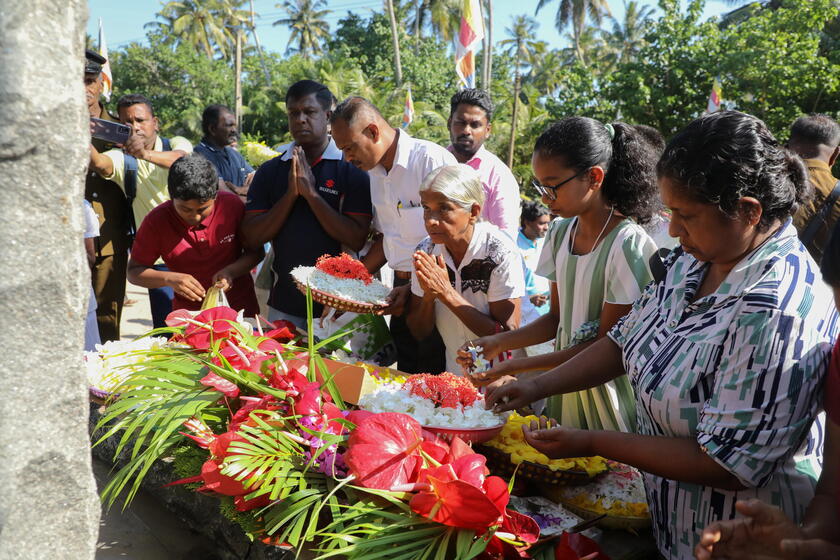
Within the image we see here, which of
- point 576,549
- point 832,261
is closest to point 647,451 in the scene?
point 576,549

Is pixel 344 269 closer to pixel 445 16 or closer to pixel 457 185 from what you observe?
pixel 457 185

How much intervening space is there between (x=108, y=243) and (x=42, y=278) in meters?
4.04

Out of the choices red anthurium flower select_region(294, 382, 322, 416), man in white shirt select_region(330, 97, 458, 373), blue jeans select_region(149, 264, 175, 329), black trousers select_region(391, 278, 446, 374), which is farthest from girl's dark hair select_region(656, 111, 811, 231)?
blue jeans select_region(149, 264, 175, 329)

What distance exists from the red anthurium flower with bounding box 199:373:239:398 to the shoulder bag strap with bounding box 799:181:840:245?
10.2ft

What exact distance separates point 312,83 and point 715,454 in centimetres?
326

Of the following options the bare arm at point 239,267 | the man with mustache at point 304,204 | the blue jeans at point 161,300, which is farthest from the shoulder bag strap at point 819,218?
the blue jeans at point 161,300

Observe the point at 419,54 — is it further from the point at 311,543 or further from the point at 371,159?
the point at 311,543

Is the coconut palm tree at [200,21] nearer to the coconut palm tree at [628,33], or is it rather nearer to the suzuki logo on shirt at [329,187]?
the coconut palm tree at [628,33]

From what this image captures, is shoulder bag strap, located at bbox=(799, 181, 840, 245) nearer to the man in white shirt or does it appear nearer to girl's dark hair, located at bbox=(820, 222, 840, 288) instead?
the man in white shirt

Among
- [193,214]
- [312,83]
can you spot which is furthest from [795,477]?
[312,83]

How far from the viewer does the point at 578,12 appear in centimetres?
4219

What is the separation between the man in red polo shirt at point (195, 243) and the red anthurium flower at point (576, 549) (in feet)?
7.69

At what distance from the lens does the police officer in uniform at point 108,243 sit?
4.34 meters

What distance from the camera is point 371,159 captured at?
3.37 meters
